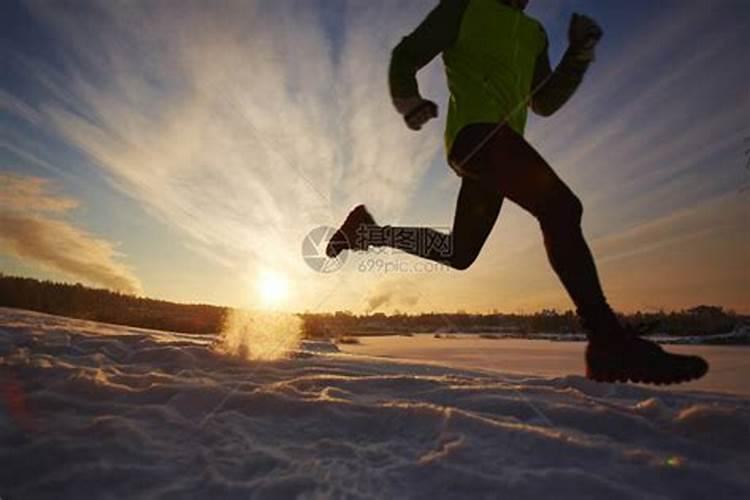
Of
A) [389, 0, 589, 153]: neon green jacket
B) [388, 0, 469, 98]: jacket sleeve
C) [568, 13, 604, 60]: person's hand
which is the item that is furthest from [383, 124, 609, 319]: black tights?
[568, 13, 604, 60]: person's hand

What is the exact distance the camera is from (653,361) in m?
2.44

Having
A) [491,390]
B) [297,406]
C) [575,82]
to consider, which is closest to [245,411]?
[297,406]

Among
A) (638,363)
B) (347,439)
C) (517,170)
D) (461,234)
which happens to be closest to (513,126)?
(517,170)

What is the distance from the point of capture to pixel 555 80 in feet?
10.3

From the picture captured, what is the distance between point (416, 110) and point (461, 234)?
0.95 m

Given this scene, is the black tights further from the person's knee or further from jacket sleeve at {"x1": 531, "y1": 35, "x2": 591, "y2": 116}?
jacket sleeve at {"x1": 531, "y1": 35, "x2": 591, "y2": 116}

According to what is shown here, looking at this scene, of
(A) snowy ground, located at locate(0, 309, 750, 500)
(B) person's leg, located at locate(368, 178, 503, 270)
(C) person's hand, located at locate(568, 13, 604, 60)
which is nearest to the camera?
(A) snowy ground, located at locate(0, 309, 750, 500)

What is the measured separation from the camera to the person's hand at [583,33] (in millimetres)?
2803

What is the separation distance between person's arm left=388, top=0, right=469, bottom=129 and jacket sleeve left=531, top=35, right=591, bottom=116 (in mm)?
786

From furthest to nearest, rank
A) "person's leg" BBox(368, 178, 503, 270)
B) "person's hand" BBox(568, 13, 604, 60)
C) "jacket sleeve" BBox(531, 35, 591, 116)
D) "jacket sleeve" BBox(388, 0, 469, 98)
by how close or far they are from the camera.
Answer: "person's leg" BBox(368, 178, 503, 270)
"jacket sleeve" BBox(531, 35, 591, 116)
"person's hand" BBox(568, 13, 604, 60)
"jacket sleeve" BBox(388, 0, 469, 98)

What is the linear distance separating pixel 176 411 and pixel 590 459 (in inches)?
60.4

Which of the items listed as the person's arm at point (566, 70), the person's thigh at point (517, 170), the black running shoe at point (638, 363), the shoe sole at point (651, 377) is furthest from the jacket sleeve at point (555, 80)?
the shoe sole at point (651, 377)

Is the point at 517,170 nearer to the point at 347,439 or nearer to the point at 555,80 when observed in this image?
the point at 555,80

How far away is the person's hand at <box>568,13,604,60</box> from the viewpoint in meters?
2.80
